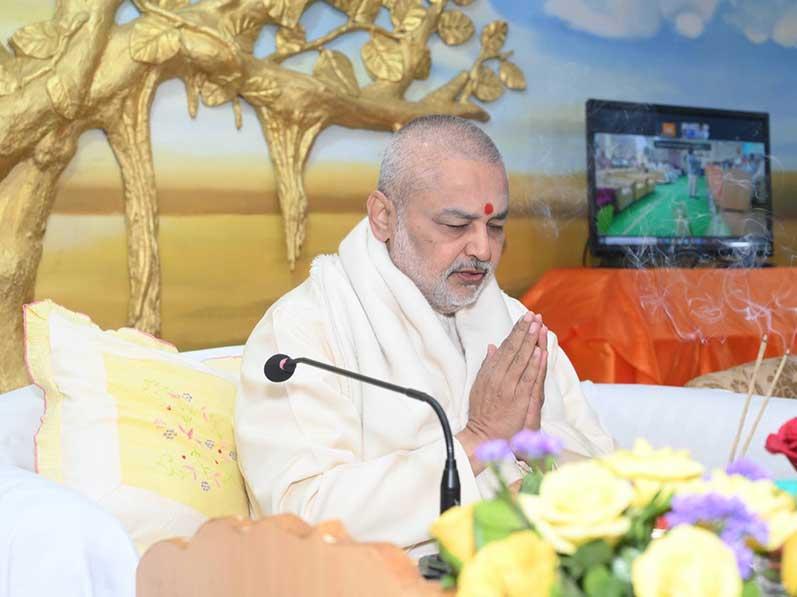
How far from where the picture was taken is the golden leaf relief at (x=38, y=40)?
340 cm

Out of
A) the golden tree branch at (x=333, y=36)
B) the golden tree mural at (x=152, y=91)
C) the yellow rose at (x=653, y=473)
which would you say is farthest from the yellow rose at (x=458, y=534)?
the golden tree branch at (x=333, y=36)

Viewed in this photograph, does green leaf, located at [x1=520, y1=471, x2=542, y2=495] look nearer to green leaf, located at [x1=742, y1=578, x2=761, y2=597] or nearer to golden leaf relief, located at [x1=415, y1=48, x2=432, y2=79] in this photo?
green leaf, located at [x1=742, y1=578, x2=761, y2=597]

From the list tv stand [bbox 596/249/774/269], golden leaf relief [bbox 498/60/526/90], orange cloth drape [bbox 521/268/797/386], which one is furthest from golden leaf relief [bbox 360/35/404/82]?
tv stand [bbox 596/249/774/269]

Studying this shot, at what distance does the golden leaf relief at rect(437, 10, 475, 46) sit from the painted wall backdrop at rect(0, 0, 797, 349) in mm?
46

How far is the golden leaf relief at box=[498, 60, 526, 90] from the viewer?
4.51m

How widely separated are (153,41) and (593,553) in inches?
126

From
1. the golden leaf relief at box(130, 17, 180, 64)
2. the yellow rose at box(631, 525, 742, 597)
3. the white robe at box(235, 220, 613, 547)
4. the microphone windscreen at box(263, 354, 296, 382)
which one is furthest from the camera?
the golden leaf relief at box(130, 17, 180, 64)

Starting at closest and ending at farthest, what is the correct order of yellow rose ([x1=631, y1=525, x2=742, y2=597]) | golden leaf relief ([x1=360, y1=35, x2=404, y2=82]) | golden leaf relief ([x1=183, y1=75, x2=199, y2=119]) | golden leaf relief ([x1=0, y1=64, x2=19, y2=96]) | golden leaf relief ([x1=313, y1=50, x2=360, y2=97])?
1. yellow rose ([x1=631, y1=525, x2=742, y2=597])
2. golden leaf relief ([x1=0, y1=64, x2=19, y2=96])
3. golden leaf relief ([x1=183, y1=75, x2=199, y2=119])
4. golden leaf relief ([x1=313, y1=50, x2=360, y2=97])
5. golden leaf relief ([x1=360, y1=35, x2=404, y2=82])

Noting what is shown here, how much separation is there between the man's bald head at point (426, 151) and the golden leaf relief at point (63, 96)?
5.53ft

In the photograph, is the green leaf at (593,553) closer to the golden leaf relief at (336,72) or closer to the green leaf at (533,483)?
the green leaf at (533,483)

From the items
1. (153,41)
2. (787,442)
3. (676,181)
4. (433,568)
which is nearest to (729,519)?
(433,568)

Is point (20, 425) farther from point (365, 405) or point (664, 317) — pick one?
point (664, 317)

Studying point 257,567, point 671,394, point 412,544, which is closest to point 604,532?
point 257,567

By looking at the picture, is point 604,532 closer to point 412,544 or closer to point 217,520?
point 217,520
